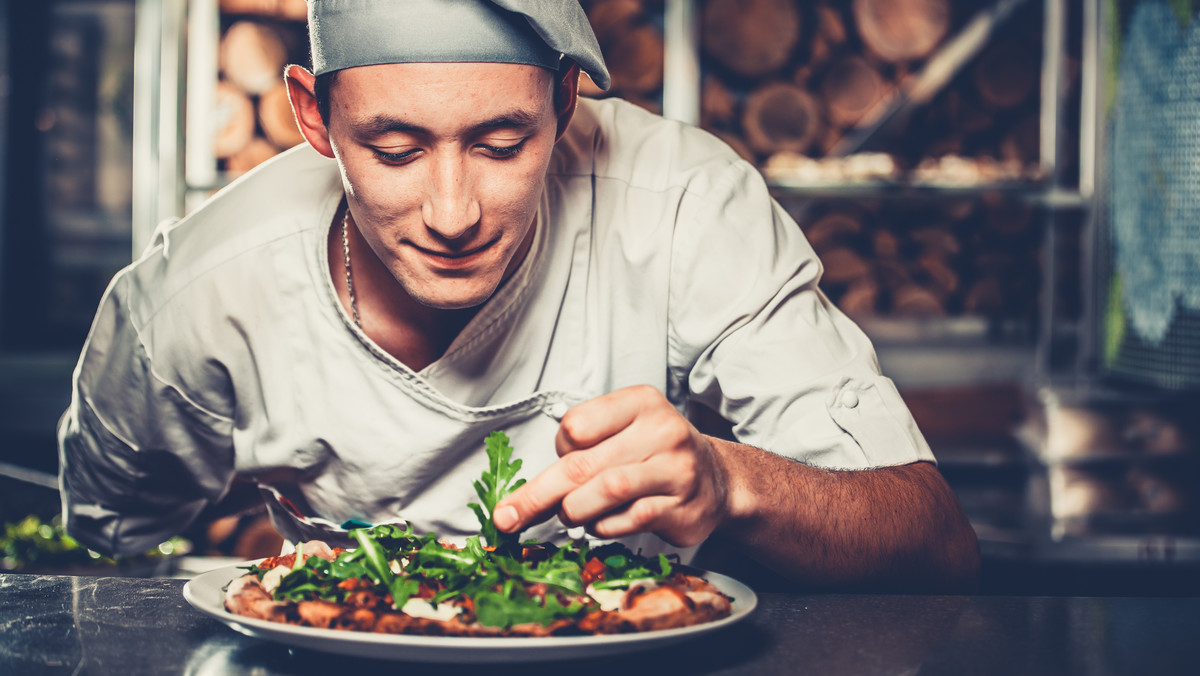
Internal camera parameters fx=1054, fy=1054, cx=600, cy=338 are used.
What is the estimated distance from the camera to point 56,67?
13.0 ft

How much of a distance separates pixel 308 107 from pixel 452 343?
345 millimetres

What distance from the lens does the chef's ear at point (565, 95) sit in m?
1.26

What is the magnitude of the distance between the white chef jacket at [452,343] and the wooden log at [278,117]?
2205 millimetres

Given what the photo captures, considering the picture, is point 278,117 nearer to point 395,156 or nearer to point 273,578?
point 395,156

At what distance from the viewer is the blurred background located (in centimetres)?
269

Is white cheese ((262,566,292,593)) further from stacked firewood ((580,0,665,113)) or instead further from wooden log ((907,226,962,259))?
wooden log ((907,226,962,259))

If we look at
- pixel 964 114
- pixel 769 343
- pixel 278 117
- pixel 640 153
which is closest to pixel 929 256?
pixel 964 114

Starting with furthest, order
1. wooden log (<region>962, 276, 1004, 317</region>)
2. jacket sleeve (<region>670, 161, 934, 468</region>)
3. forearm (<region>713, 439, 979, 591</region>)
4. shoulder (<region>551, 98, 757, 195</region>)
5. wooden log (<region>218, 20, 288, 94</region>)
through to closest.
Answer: wooden log (<region>962, 276, 1004, 317</region>) → wooden log (<region>218, 20, 288, 94</region>) → shoulder (<region>551, 98, 757, 195</region>) → jacket sleeve (<region>670, 161, 934, 468</region>) → forearm (<region>713, 439, 979, 591</region>)

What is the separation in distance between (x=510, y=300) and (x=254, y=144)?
8.50 ft

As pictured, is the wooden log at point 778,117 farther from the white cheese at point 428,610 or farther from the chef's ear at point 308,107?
the white cheese at point 428,610

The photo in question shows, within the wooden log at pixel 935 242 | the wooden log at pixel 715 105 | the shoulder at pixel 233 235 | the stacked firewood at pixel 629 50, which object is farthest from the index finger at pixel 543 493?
the wooden log at pixel 935 242

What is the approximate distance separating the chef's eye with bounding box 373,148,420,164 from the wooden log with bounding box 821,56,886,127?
2917mm

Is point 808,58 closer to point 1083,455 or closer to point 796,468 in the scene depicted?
point 1083,455

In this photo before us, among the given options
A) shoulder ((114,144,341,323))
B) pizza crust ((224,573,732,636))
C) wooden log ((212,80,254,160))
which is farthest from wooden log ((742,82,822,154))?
pizza crust ((224,573,732,636))
